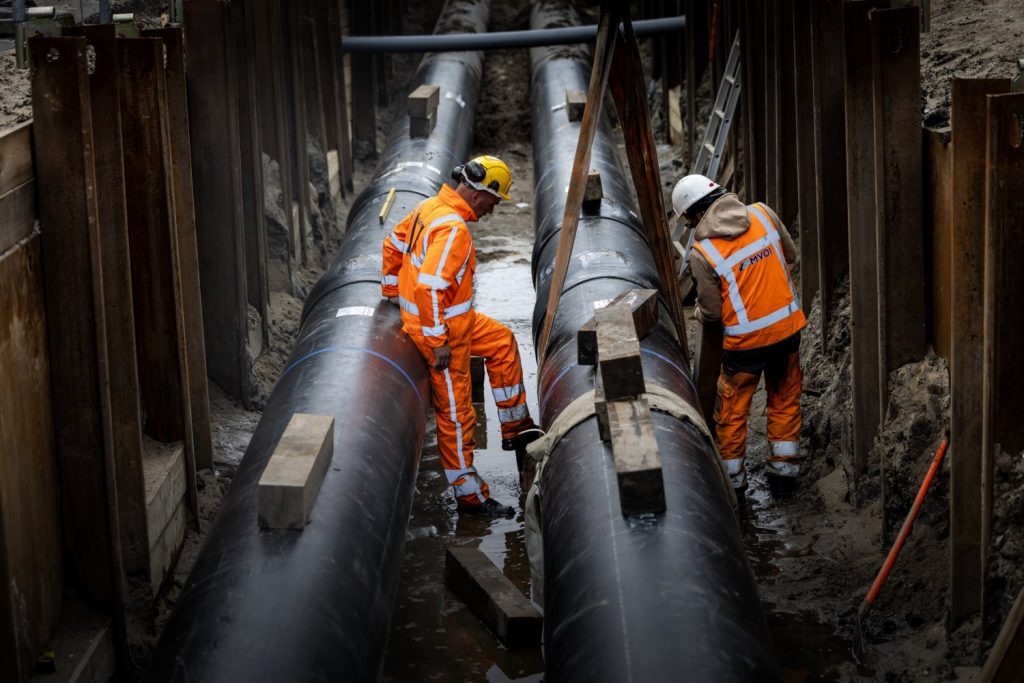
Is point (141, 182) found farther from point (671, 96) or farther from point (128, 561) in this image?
point (671, 96)

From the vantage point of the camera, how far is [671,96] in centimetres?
1335

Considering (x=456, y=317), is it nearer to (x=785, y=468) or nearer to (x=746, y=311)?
(x=746, y=311)

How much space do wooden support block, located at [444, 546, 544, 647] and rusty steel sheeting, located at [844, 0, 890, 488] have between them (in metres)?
1.96

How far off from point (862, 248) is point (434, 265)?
2.19m

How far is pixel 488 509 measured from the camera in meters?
6.78

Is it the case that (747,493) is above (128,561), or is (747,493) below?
below

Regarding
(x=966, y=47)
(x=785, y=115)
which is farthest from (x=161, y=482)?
(x=966, y=47)

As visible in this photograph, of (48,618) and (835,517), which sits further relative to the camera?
(835,517)

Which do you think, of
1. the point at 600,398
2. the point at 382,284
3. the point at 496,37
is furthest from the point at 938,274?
the point at 496,37

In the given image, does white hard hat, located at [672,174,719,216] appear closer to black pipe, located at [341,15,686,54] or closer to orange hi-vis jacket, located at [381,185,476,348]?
orange hi-vis jacket, located at [381,185,476,348]

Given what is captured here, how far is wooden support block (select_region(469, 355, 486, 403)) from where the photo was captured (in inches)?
326

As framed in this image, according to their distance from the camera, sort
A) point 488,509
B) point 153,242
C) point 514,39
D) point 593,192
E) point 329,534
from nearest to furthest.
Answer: point 329,534
point 153,242
point 488,509
point 593,192
point 514,39

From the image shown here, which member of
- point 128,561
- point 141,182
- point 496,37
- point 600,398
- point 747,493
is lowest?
point 747,493

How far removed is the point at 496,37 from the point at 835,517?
6972 millimetres
